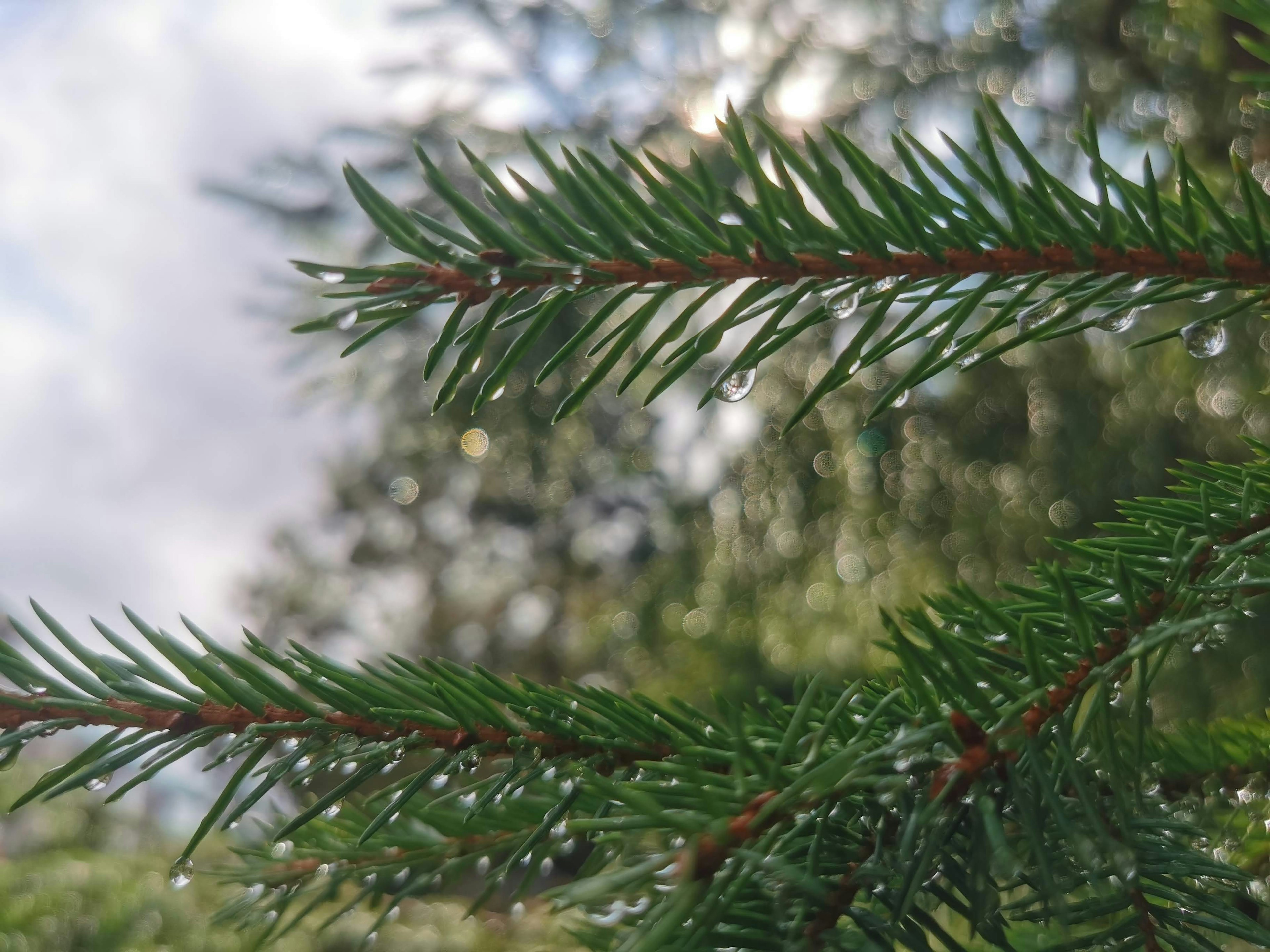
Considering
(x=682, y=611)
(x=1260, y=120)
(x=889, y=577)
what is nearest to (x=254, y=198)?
(x=682, y=611)

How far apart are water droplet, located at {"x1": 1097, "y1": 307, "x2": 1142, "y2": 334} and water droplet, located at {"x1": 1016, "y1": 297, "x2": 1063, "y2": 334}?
0.02m

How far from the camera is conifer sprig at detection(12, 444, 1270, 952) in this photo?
279 mm

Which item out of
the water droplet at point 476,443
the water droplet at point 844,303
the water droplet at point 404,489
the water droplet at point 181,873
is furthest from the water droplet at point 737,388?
the water droplet at point 404,489

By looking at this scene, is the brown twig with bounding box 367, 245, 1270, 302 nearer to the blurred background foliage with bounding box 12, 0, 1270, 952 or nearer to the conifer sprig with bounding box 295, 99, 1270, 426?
the conifer sprig with bounding box 295, 99, 1270, 426

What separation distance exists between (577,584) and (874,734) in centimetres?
457

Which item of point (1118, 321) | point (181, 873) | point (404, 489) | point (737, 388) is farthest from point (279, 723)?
point (404, 489)

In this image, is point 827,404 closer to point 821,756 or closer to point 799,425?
point 799,425

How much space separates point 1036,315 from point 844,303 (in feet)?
0.27

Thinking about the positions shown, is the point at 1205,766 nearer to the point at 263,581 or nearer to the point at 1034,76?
the point at 1034,76

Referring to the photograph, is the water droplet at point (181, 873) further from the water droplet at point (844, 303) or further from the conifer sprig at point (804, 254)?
the water droplet at point (844, 303)

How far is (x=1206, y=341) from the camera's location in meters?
0.41

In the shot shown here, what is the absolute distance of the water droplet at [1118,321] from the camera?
36 centimetres

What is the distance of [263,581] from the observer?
6.93 m

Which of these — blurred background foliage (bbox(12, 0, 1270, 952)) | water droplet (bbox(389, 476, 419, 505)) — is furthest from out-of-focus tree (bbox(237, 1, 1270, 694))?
water droplet (bbox(389, 476, 419, 505))
